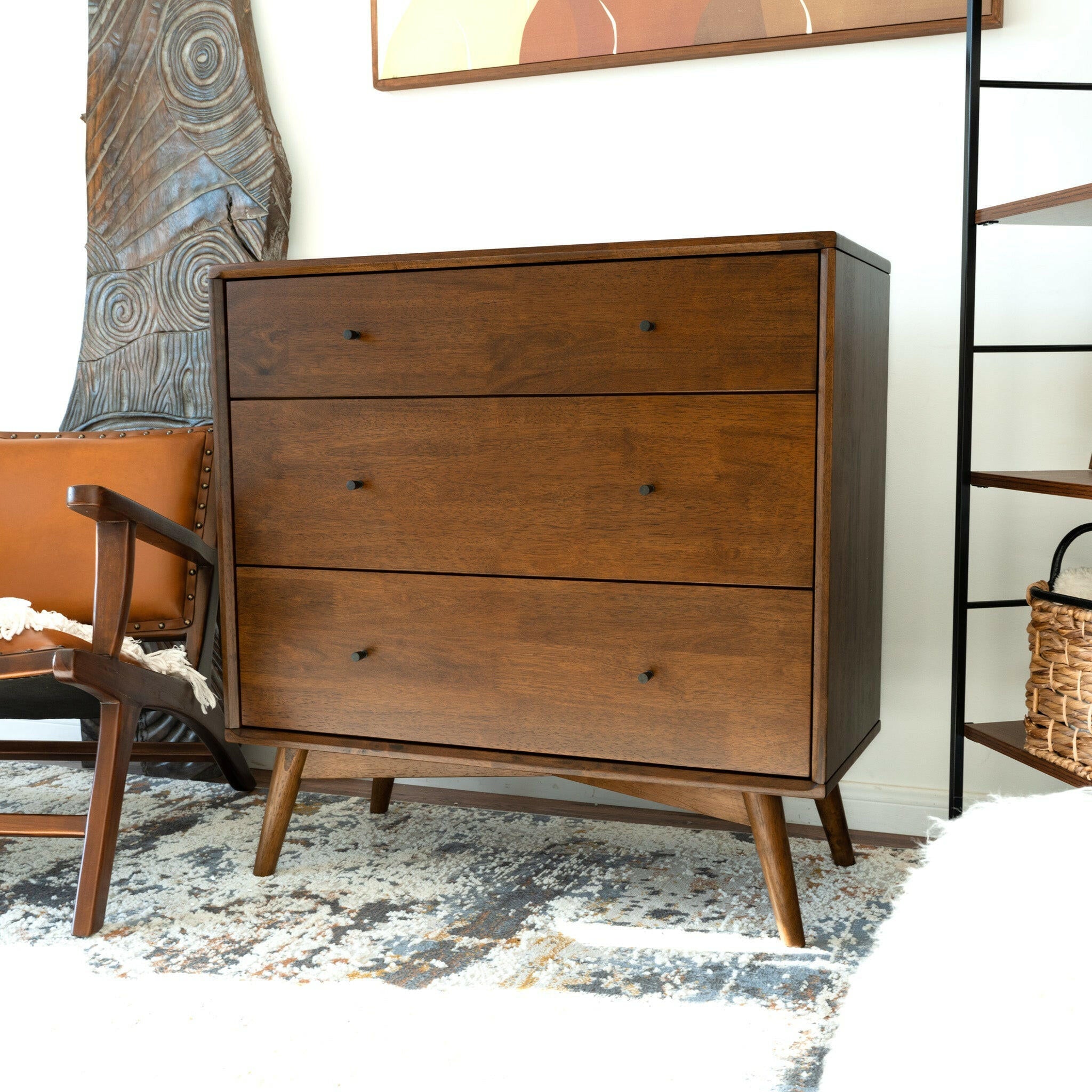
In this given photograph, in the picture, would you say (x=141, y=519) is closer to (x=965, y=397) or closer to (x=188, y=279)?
(x=188, y=279)

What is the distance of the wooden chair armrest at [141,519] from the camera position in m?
1.44

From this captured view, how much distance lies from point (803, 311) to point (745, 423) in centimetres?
16

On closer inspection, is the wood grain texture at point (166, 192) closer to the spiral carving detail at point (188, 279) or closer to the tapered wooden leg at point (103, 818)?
the spiral carving detail at point (188, 279)

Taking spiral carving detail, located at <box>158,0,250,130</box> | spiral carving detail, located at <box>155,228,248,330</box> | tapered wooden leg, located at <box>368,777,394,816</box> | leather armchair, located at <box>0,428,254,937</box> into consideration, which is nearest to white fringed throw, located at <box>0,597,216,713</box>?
leather armchair, located at <box>0,428,254,937</box>

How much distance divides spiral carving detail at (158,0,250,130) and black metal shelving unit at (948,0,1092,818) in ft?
4.63

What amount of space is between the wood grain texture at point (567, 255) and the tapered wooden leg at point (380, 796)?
95cm

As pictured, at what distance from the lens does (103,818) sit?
Answer: 1.53 metres

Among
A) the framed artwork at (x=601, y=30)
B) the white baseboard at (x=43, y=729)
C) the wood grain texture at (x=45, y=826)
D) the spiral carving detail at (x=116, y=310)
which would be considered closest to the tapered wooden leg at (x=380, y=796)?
the wood grain texture at (x=45, y=826)

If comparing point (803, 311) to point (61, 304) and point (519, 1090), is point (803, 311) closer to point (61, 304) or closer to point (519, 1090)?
point (519, 1090)

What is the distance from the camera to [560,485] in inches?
58.1

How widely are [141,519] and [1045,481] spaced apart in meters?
1.28

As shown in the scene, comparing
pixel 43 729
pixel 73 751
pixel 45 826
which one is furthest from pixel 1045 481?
pixel 43 729

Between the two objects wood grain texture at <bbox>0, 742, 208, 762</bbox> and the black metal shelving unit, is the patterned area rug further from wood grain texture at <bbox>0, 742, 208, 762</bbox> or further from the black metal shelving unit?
the black metal shelving unit

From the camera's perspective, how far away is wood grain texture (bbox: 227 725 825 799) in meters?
1.42
